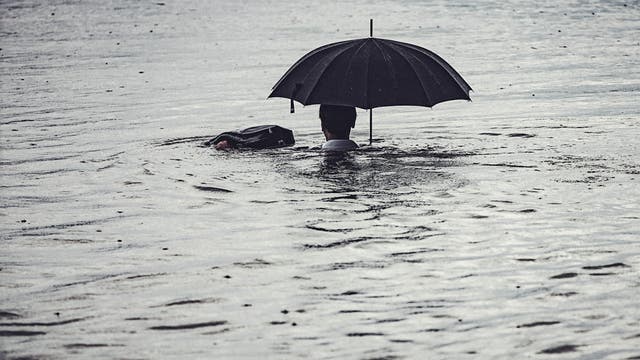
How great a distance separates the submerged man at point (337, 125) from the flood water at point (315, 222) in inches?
7.6

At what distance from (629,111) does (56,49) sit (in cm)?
1323

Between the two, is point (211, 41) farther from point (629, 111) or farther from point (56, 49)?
point (629, 111)

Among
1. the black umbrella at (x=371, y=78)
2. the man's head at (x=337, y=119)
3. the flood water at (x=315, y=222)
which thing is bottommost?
the flood water at (x=315, y=222)

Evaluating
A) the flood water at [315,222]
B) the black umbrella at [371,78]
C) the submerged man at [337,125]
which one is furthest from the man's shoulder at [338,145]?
the black umbrella at [371,78]

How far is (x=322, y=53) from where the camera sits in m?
12.9

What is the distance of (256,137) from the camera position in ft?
44.5

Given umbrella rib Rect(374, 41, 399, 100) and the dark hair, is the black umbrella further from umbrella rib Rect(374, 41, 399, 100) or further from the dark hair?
the dark hair

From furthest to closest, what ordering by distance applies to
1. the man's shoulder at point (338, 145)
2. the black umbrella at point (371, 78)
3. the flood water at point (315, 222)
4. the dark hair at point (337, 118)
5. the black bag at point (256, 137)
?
1. the black bag at point (256, 137)
2. the man's shoulder at point (338, 145)
3. the dark hair at point (337, 118)
4. the black umbrella at point (371, 78)
5. the flood water at point (315, 222)

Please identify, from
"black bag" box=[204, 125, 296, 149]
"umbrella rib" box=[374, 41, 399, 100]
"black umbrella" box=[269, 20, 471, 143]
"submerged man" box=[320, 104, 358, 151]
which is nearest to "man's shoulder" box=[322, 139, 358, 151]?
"submerged man" box=[320, 104, 358, 151]

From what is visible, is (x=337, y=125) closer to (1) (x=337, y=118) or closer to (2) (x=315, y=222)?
(1) (x=337, y=118)

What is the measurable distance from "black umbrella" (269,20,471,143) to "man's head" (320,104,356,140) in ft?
1.40

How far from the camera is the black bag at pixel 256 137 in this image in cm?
1354

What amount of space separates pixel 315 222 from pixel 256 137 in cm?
344

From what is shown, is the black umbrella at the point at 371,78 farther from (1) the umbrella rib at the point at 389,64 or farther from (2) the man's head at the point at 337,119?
(2) the man's head at the point at 337,119
